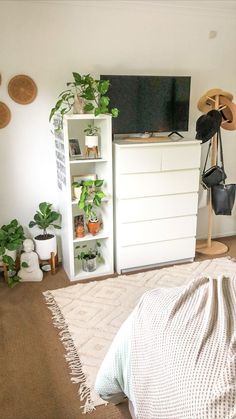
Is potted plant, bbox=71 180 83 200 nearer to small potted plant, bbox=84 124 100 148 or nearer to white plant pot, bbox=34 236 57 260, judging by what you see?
small potted plant, bbox=84 124 100 148

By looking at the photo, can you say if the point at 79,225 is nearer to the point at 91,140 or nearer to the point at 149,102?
the point at 91,140

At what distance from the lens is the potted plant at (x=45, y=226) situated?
2.97 metres

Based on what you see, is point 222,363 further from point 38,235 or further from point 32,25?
point 32,25

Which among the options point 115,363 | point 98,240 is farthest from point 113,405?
point 98,240

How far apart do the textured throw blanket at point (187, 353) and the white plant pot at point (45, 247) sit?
67.0 inches

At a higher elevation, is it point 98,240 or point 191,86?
point 191,86

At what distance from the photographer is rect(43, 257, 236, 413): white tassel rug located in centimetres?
196

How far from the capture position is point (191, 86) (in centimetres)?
329

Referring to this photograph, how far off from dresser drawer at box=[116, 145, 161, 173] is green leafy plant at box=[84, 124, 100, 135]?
30cm

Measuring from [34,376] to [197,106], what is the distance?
266 centimetres

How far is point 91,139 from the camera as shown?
270 centimetres

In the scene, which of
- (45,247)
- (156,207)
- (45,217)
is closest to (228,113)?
(156,207)

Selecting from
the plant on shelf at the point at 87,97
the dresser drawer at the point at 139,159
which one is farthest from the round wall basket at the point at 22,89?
the dresser drawer at the point at 139,159

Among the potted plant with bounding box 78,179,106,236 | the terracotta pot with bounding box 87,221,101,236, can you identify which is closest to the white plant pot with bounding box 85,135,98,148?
the potted plant with bounding box 78,179,106,236
